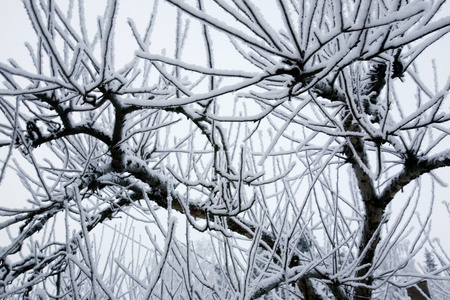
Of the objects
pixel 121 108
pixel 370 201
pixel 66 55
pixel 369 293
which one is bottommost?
pixel 369 293

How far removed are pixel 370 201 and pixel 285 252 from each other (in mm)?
1054

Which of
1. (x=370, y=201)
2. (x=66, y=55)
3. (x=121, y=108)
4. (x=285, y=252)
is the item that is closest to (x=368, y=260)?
(x=370, y=201)

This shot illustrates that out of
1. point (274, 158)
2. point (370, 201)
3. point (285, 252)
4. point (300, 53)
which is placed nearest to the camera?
point (300, 53)

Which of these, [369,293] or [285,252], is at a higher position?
[285,252]

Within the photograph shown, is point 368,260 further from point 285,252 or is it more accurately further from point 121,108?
point 121,108

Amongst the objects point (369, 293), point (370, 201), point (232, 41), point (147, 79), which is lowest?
point (369, 293)

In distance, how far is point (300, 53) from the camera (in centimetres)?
83

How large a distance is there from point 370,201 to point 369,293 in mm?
912

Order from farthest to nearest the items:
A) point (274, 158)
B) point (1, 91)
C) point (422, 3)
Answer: point (274, 158)
point (1, 91)
point (422, 3)

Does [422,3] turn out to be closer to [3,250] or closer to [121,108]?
[121,108]

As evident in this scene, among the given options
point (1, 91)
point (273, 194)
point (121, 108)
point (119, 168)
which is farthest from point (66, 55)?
point (273, 194)

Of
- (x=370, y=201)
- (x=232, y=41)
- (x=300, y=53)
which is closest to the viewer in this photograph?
(x=300, y=53)

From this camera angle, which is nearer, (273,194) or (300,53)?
(300,53)

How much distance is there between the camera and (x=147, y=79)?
7.72 feet
